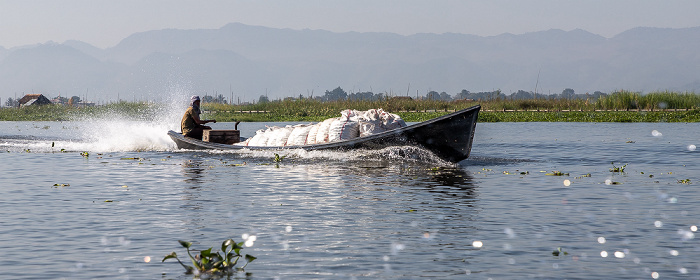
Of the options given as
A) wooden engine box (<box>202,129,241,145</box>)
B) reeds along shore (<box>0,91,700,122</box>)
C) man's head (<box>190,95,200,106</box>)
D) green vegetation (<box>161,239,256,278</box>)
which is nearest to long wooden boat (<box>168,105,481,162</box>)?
wooden engine box (<box>202,129,241,145</box>)

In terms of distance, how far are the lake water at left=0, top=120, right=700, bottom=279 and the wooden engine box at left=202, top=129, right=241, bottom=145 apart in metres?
1.89

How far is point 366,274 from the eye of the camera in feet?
27.4

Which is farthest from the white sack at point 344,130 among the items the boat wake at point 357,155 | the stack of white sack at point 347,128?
the boat wake at point 357,155

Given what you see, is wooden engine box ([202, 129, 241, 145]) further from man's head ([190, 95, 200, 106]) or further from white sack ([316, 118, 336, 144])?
white sack ([316, 118, 336, 144])

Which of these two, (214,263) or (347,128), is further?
(347,128)

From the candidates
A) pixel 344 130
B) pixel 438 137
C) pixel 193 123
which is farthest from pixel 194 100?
pixel 438 137

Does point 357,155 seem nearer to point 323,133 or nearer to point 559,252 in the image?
point 323,133

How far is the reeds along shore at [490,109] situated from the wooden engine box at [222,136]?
27145 mm

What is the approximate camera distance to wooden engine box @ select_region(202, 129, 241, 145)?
24750 mm

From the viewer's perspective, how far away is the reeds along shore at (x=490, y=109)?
5194 centimetres

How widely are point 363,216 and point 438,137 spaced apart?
8251mm

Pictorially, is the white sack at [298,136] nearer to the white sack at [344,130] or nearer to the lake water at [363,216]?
the lake water at [363,216]

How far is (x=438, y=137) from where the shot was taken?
20.0m

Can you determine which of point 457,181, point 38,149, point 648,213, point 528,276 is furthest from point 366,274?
point 38,149
